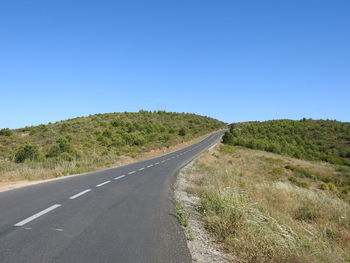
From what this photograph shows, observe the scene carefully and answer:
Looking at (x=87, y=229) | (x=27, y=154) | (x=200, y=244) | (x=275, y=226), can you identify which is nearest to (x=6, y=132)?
(x=27, y=154)

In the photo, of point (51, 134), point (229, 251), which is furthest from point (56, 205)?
point (51, 134)

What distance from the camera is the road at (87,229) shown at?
4.30 metres

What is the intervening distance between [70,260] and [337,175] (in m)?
32.6

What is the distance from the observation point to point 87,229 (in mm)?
5613

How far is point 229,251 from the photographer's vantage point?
5008 millimetres

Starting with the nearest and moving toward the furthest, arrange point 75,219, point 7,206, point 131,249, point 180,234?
1. point 131,249
2. point 180,234
3. point 75,219
4. point 7,206

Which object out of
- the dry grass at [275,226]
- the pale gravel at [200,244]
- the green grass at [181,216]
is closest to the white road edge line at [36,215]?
the green grass at [181,216]

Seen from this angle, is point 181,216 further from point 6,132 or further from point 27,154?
point 6,132

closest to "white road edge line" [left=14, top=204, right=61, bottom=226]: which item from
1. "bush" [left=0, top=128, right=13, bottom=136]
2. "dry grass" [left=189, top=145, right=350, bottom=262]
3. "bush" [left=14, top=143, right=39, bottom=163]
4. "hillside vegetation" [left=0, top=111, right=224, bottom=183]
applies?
"dry grass" [left=189, top=145, right=350, bottom=262]

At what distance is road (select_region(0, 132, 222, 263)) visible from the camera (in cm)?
430

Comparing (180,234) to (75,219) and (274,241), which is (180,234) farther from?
(75,219)

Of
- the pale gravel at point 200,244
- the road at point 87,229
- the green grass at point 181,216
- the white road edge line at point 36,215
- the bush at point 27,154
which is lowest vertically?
the pale gravel at point 200,244

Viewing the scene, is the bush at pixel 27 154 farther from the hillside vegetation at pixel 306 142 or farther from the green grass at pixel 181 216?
the hillside vegetation at pixel 306 142

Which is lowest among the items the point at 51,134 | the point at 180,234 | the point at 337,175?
the point at 337,175
